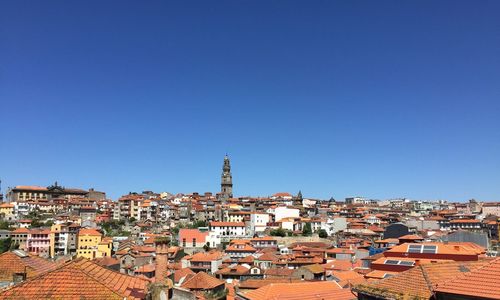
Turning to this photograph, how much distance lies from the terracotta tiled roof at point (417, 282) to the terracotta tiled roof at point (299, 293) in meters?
7.94

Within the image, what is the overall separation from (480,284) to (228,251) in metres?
56.9

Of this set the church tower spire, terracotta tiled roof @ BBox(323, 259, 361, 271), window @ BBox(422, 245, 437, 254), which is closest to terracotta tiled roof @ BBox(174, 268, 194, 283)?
terracotta tiled roof @ BBox(323, 259, 361, 271)

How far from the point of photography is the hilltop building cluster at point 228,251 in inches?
517

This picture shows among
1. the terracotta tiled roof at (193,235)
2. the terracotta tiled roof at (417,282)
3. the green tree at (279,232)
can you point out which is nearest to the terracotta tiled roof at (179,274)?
the terracotta tiled roof at (193,235)

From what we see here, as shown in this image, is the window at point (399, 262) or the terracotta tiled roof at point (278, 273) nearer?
the window at point (399, 262)

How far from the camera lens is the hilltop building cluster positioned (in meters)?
13.1

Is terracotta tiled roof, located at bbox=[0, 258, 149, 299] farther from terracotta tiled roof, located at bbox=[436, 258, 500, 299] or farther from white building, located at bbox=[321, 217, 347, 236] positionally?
white building, located at bbox=[321, 217, 347, 236]

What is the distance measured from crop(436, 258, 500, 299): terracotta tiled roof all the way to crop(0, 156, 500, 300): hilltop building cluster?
0.03 meters

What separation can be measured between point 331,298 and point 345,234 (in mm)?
69494

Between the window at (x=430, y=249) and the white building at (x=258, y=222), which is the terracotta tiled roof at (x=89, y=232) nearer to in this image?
the white building at (x=258, y=222)

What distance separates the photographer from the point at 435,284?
12680mm

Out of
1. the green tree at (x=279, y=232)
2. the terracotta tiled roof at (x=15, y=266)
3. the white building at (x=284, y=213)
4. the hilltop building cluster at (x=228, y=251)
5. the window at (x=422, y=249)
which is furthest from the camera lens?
the white building at (x=284, y=213)

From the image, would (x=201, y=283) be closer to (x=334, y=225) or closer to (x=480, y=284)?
(x=480, y=284)

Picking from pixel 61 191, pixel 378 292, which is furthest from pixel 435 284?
pixel 61 191
